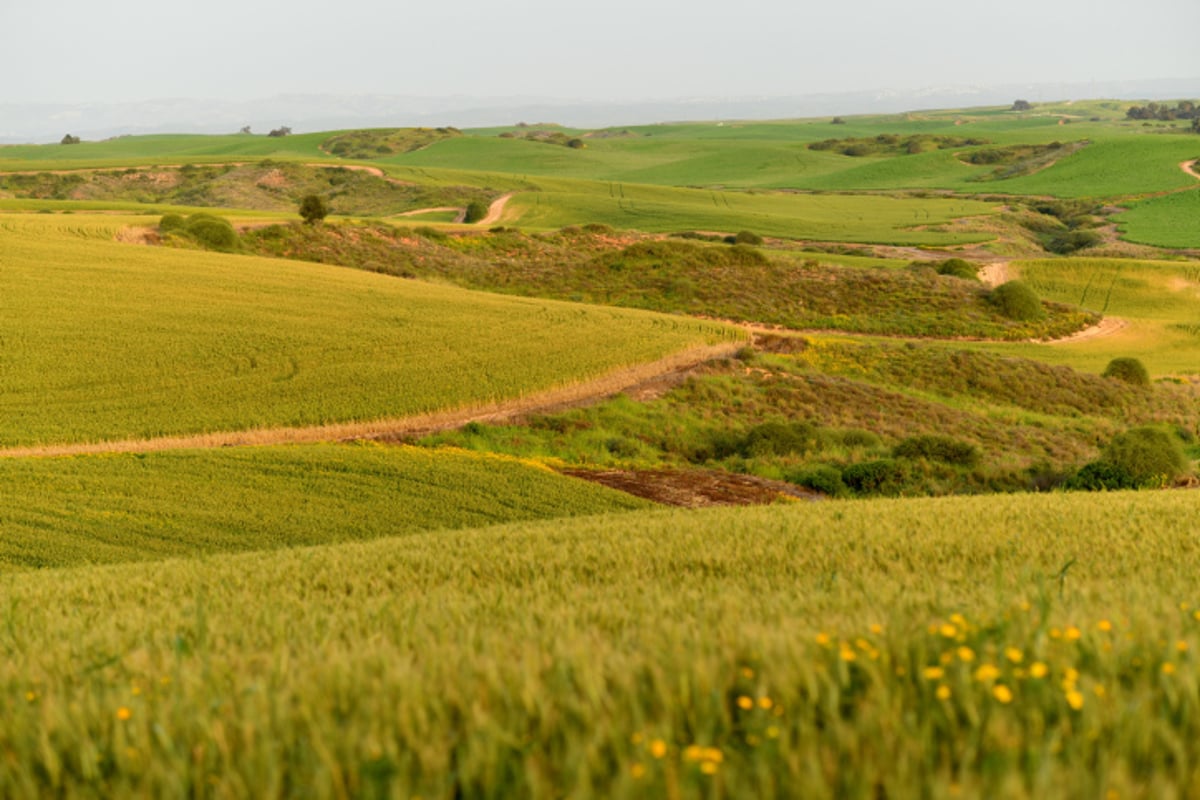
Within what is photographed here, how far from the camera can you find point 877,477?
997 inches

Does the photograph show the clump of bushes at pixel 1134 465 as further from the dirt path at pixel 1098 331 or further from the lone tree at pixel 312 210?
the lone tree at pixel 312 210

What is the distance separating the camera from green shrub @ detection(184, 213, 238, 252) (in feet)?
190

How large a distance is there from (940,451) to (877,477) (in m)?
3.71

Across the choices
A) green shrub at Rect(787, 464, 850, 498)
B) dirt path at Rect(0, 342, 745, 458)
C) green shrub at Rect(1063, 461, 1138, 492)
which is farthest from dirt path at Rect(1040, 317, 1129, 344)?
green shrub at Rect(787, 464, 850, 498)

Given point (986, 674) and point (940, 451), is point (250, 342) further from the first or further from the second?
point (986, 674)

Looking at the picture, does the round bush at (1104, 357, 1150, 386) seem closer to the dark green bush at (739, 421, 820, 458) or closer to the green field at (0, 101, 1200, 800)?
the green field at (0, 101, 1200, 800)

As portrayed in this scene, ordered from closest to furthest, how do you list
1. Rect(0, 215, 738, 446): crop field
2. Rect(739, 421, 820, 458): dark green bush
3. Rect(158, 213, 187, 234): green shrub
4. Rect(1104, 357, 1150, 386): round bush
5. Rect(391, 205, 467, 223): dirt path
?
Rect(0, 215, 738, 446): crop field → Rect(739, 421, 820, 458): dark green bush → Rect(1104, 357, 1150, 386): round bush → Rect(158, 213, 187, 234): green shrub → Rect(391, 205, 467, 223): dirt path

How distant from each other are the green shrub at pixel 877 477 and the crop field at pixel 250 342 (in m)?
10.7

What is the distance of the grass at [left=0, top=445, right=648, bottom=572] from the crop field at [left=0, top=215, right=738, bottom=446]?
14.4 feet

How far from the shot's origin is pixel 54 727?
3.47m

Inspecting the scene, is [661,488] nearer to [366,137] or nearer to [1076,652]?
[1076,652]

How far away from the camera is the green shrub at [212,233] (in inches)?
2286

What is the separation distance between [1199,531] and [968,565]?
3697 millimetres

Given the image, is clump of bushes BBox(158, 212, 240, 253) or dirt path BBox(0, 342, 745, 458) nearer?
dirt path BBox(0, 342, 745, 458)
